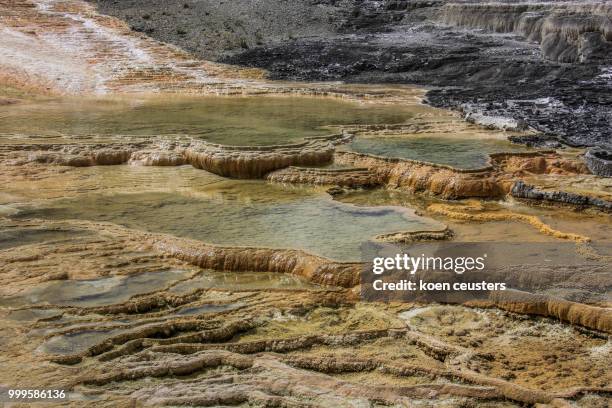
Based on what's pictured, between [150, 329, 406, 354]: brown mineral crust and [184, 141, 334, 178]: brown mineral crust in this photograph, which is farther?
[184, 141, 334, 178]: brown mineral crust

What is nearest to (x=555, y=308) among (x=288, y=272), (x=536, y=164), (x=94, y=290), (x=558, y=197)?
(x=288, y=272)

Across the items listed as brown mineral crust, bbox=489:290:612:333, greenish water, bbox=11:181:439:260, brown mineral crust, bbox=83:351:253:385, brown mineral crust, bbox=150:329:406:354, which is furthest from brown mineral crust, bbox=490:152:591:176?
brown mineral crust, bbox=83:351:253:385

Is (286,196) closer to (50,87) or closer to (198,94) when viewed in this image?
(198,94)

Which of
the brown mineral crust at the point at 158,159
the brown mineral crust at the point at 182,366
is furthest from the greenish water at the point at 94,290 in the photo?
the brown mineral crust at the point at 158,159

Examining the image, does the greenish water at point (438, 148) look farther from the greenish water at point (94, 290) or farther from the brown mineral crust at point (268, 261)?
the greenish water at point (94, 290)

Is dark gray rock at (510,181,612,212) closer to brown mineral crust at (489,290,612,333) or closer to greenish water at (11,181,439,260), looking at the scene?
greenish water at (11,181,439,260)

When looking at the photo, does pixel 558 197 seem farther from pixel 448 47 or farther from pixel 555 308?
pixel 448 47

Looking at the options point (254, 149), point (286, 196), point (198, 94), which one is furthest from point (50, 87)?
point (286, 196)
